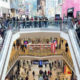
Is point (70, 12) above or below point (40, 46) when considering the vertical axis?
above

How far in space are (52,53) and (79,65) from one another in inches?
276

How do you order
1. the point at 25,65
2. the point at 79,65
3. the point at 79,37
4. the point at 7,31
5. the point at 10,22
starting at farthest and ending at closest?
the point at 25,65
the point at 10,22
the point at 7,31
the point at 79,37
the point at 79,65

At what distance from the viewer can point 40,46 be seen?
1455 centimetres

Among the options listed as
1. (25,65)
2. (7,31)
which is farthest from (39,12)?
(7,31)

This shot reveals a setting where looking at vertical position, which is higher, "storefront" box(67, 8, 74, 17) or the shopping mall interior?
"storefront" box(67, 8, 74, 17)

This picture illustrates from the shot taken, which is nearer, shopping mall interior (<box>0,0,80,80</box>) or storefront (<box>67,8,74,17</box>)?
shopping mall interior (<box>0,0,80,80</box>)

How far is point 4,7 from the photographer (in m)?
17.1

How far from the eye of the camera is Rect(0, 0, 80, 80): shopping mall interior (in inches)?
285

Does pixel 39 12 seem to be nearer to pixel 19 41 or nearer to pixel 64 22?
pixel 19 41

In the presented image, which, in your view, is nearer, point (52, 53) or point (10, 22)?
point (10, 22)

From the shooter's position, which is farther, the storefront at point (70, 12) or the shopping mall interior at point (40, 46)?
the storefront at point (70, 12)

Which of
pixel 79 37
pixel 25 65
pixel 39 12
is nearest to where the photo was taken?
pixel 79 37

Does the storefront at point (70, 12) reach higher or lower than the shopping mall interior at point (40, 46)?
higher

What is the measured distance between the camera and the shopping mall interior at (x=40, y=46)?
7.23 metres
